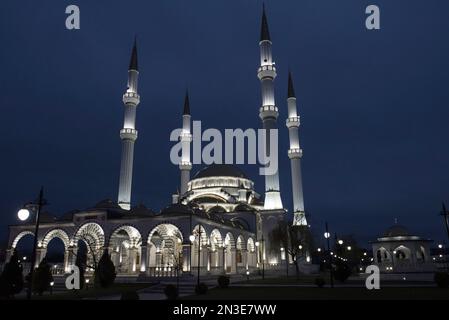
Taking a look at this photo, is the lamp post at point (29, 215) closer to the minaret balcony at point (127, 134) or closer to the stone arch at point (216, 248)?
the stone arch at point (216, 248)

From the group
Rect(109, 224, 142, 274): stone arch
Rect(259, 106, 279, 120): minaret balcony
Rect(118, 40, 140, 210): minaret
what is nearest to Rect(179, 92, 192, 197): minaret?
Rect(118, 40, 140, 210): minaret

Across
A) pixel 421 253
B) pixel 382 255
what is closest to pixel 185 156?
pixel 382 255

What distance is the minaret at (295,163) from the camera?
52175 mm

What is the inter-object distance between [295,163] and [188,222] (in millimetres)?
25984

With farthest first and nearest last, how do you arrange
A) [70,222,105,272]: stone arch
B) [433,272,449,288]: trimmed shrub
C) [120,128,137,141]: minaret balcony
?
[120,128,137,141]: minaret balcony → [70,222,105,272]: stone arch → [433,272,449,288]: trimmed shrub

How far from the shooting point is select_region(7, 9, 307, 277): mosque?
37.8 metres

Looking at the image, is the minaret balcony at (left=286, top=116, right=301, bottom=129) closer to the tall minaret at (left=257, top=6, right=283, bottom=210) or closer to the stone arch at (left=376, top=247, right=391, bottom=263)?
the tall minaret at (left=257, top=6, right=283, bottom=210)

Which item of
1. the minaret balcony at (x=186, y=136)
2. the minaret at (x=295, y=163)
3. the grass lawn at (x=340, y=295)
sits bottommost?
the grass lawn at (x=340, y=295)

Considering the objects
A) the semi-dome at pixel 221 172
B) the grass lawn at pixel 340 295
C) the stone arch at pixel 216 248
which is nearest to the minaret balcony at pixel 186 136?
the semi-dome at pixel 221 172

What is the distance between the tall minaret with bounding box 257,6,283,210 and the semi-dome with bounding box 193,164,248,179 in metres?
13.1

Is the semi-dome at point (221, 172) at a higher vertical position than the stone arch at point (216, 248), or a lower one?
higher

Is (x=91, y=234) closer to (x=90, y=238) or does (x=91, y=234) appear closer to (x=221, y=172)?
(x=90, y=238)

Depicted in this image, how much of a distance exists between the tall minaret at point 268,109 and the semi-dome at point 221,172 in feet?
42.8
